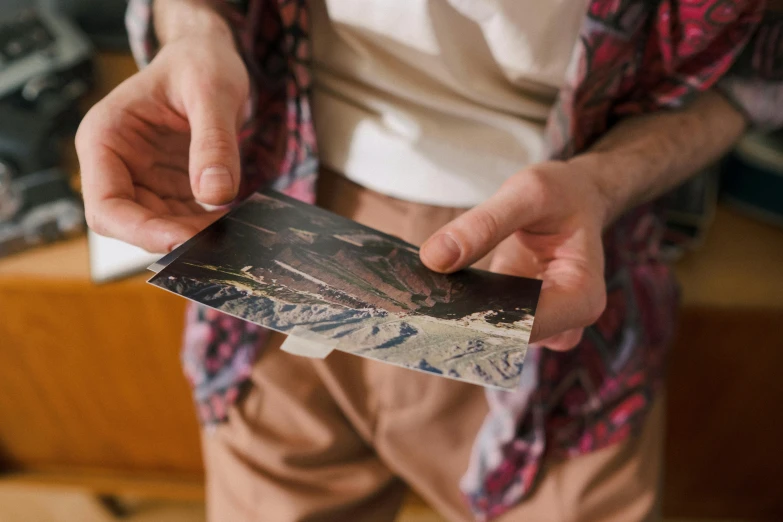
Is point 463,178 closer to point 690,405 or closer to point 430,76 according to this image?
point 430,76

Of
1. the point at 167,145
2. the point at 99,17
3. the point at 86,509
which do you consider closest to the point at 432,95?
the point at 167,145

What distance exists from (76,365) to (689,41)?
0.91 meters

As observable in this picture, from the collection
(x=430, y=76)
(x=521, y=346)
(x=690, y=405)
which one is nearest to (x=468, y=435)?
(x=521, y=346)

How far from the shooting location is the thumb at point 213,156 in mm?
397

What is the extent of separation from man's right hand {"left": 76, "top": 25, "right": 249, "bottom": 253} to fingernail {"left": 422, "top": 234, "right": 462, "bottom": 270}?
14 centimetres

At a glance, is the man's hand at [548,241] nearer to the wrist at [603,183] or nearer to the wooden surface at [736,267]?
the wrist at [603,183]

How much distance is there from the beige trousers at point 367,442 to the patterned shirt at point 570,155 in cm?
2

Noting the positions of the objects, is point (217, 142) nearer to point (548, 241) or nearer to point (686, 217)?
point (548, 241)

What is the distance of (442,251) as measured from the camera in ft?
1.35

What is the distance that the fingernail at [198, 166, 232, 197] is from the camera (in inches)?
15.6

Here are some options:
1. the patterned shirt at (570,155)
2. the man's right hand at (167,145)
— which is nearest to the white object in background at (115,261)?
the patterned shirt at (570,155)

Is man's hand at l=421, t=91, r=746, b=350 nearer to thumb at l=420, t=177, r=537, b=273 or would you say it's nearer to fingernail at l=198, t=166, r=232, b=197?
thumb at l=420, t=177, r=537, b=273

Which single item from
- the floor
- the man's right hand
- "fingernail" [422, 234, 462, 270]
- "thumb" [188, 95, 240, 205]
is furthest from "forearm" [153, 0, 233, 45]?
the floor

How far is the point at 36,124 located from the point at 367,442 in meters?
0.66
